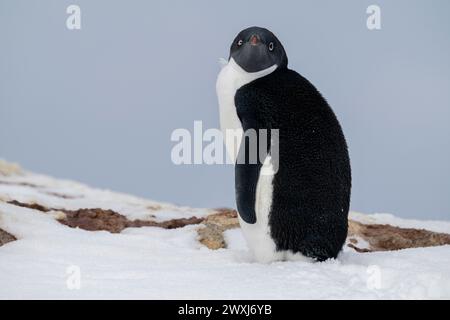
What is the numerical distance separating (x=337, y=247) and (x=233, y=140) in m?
0.98

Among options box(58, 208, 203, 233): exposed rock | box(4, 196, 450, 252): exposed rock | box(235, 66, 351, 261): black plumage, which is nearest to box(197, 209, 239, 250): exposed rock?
box(4, 196, 450, 252): exposed rock

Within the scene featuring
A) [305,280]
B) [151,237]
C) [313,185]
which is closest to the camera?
[305,280]

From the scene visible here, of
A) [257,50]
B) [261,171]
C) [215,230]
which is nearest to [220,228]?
[215,230]

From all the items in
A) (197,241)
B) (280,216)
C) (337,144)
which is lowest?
(197,241)

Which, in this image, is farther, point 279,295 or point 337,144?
point 337,144

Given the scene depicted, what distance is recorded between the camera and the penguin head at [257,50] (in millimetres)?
4418

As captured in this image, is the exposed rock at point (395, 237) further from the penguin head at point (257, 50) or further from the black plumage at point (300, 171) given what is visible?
the penguin head at point (257, 50)

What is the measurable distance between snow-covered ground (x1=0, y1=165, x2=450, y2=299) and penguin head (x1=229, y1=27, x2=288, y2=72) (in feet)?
4.33

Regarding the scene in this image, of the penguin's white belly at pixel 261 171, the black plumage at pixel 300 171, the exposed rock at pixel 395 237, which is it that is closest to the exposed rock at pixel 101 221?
the exposed rock at pixel 395 237
